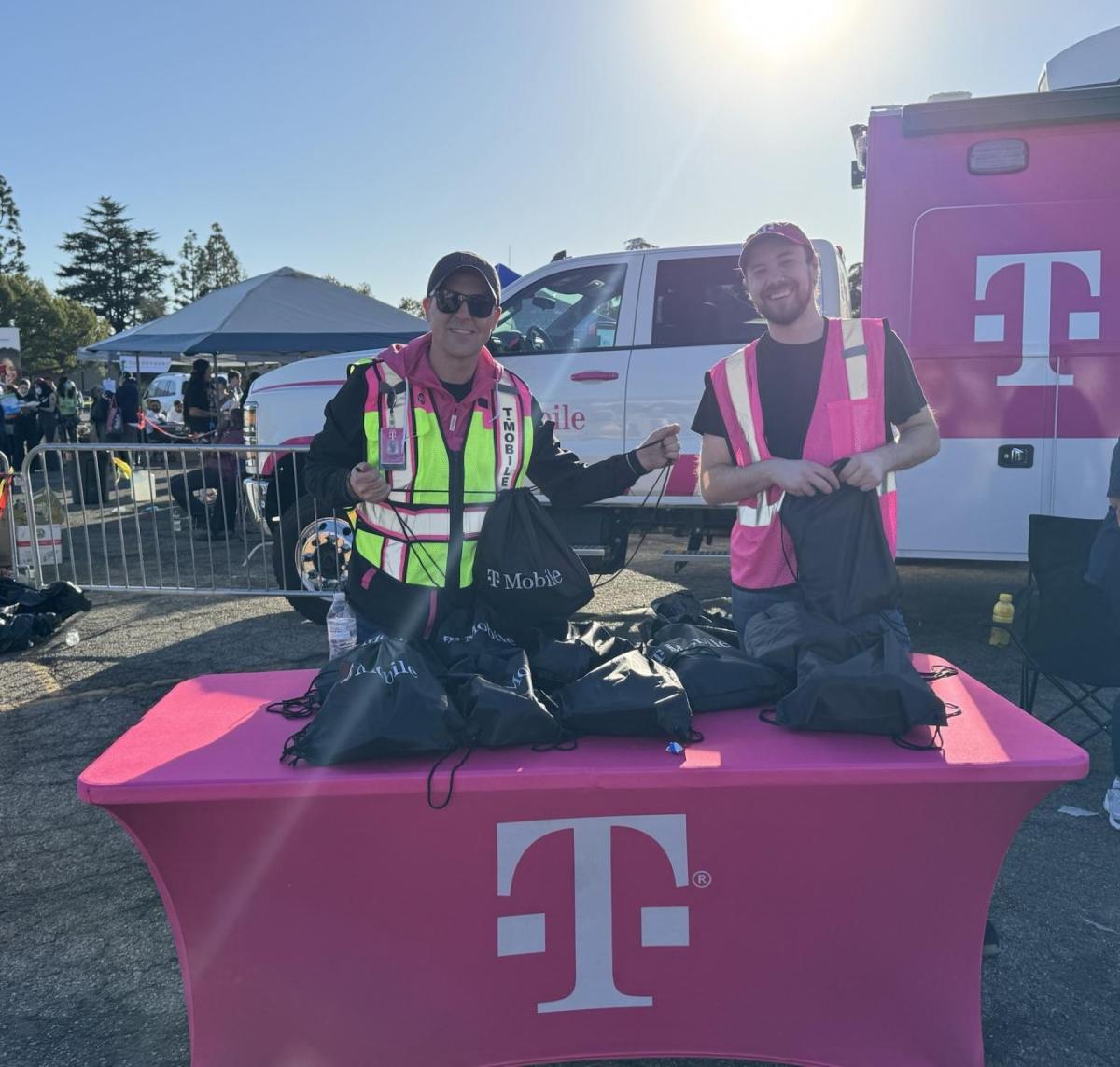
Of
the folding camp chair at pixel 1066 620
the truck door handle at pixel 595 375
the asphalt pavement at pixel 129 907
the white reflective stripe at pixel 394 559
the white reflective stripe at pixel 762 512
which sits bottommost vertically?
the asphalt pavement at pixel 129 907

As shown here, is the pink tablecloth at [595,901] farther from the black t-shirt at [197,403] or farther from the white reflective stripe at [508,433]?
the black t-shirt at [197,403]

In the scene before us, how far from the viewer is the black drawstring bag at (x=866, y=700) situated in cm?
196

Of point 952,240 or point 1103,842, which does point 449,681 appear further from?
point 952,240

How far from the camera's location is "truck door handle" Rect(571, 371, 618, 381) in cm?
594

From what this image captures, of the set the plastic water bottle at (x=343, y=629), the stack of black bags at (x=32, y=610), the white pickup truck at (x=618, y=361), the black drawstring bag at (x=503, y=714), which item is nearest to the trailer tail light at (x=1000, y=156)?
the white pickup truck at (x=618, y=361)

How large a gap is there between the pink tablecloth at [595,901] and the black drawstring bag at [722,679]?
2.0 inches

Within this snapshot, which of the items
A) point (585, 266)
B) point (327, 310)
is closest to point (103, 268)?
point (327, 310)

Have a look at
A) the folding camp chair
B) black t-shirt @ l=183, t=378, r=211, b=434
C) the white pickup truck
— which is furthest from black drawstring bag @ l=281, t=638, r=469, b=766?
black t-shirt @ l=183, t=378, r=211, b=434

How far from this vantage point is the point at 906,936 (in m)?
2.11

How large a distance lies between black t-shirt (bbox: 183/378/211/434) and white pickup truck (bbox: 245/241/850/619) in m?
9.29

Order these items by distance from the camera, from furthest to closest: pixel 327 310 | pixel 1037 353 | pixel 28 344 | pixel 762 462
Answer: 1. pixel 28 344
2. pixel 327 310
3. pixel 1037 353
4. pixel 762 462

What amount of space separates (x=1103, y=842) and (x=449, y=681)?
272 cm

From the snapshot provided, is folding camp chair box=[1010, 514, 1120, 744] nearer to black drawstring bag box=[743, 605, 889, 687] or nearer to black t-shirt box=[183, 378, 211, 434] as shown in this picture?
black drawstring bag box=[743, 605, 889, 687]

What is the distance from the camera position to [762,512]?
8.59 feet
